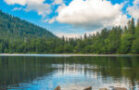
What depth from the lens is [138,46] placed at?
196 meters

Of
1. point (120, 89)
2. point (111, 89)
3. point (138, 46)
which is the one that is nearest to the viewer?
point (120, 89)

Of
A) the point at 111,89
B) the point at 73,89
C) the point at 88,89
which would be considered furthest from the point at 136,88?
the point at 73,89

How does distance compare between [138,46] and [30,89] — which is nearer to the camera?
[30,89]

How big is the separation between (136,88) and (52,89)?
49.0 feet

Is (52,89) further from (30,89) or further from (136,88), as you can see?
(136,88)

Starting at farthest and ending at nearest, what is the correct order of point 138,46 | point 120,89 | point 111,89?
1. point 138,46
2. point 111,89
3. point 120,89

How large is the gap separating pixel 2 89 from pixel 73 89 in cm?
1285

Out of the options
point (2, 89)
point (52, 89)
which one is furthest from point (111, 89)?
point (2, 89)

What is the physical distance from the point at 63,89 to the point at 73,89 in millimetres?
1775

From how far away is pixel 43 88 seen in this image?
33.6 m

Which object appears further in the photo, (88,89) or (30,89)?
(30,89)

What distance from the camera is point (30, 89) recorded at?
33.3 meters

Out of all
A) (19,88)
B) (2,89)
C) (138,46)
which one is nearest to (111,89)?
(19,88)

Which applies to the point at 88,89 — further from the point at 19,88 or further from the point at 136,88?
the point at 19,88
